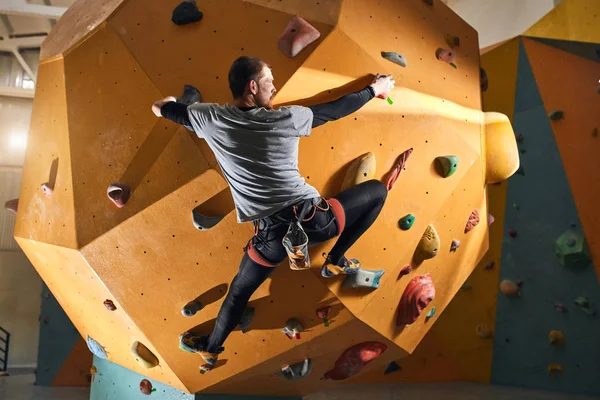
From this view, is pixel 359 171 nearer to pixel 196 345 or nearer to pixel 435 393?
pixel 196 345

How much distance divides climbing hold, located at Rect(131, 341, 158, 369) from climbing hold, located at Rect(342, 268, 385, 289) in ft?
4.54

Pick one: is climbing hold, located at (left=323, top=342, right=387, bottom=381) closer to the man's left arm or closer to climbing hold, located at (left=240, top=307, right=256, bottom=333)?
climbing hold, located at (left=240, top=307, right=256, bottom=333)

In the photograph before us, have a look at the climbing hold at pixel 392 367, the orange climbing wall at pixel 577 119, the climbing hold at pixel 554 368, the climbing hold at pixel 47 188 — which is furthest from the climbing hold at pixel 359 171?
the climbing hold at pixel 392 367

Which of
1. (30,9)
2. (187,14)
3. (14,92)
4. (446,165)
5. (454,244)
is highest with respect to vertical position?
(30,9)

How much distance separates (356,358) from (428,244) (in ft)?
2.95

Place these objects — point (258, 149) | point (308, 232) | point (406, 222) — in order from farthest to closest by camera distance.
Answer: point (406, 222), point (308, 232), point (258, 149)

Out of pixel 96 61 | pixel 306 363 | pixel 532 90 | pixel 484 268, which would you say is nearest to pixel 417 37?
pixel 96 61

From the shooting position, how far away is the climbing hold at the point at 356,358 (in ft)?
10.5

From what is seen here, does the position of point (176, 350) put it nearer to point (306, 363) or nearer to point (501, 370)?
point (306, 363)

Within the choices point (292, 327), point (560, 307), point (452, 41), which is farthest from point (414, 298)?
point (560, 307)

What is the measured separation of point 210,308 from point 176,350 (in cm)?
46

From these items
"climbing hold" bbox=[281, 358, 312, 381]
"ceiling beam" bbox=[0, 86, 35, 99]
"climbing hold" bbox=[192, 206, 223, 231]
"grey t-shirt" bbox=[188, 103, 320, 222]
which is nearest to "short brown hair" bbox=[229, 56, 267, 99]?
"grey t-shirt" bbox=[188, 103, 320, 222]

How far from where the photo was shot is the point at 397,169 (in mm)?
2701

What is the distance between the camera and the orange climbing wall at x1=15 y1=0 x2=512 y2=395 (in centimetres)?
254
